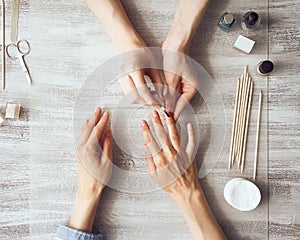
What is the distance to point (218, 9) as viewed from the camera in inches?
48.6

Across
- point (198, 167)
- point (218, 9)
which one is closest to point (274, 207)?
point (198, 167)

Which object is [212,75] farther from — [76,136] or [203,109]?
[76,136]

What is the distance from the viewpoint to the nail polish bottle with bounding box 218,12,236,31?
119cm

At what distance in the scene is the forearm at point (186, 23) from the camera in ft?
3.93

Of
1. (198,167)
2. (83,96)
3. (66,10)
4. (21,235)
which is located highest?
(66,10)

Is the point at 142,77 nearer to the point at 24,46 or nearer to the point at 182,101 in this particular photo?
the point at 182,101

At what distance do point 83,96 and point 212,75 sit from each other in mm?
331

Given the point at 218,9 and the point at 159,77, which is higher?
the point at 218,9

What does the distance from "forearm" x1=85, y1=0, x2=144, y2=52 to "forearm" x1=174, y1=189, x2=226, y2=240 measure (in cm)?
40

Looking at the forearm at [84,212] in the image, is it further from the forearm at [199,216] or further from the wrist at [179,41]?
the wrist at [179,41]

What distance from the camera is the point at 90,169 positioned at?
1190 millimetres

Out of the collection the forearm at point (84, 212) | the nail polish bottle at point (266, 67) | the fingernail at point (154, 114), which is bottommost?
the forearm at point (84, 212)

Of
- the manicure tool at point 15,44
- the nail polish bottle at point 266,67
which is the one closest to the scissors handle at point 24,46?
the manicure tool at point 15,44

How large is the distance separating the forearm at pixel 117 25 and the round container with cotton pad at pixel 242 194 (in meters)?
0.42
